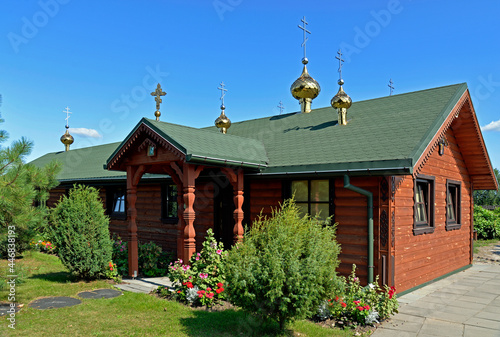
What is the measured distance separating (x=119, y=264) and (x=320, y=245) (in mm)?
6677

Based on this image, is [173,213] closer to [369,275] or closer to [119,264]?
[119,264]

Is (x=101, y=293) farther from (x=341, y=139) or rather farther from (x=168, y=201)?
(x=341, y=139)

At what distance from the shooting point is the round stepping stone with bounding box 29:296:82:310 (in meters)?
7.31

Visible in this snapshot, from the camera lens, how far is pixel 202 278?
7.46m

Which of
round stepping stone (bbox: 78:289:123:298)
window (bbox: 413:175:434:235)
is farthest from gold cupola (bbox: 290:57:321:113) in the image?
round stepping stone (bbox: 78:289:123:298)

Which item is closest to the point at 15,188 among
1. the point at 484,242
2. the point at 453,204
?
the point at 453,204

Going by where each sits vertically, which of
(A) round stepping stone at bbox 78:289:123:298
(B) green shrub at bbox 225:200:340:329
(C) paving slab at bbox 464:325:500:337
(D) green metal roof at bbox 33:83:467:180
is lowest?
(C) paving slab at bbox 464:325:500:337

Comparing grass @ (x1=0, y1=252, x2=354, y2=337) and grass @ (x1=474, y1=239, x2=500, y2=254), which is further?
grass @ (x1=474, y1=239, x2=500, y2=254)

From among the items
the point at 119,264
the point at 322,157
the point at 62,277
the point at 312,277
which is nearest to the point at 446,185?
the point at 322,157

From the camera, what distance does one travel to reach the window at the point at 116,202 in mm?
15031

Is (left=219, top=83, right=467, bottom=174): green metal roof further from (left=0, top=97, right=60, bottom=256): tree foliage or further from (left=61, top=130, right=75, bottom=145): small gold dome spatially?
(left=61, top=130, right=75, bottom=145): small gold dome

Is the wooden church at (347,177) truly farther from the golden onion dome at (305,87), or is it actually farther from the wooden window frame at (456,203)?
the golden onion dome at (305,87)

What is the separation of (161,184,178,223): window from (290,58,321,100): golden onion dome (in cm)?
556

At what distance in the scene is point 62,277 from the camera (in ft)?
32.5
